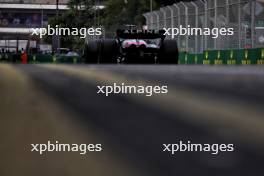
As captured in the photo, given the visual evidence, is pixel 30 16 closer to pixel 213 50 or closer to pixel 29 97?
pixel 213 50

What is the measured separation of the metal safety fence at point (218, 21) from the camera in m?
32.5

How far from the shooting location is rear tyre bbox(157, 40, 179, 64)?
107 feet

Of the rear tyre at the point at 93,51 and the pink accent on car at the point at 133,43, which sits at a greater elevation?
the pink accent on car at the point at 133,43

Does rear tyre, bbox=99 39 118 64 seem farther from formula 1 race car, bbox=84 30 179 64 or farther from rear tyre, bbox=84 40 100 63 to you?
rear tyre, bbox=84 40 100 63

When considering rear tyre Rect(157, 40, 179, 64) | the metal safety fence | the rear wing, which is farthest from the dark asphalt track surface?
the rear wing

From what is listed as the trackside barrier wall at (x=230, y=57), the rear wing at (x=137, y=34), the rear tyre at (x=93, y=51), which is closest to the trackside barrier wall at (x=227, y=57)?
the trackside barrier wall at (x=230, y=57)

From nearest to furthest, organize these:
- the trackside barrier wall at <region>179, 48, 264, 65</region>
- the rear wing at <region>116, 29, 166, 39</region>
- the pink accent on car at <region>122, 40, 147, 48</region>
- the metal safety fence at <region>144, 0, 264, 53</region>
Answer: the trackside barrier wall at <region>179, 48, 264, 65</region> → the metal safety fence at <region>144, 0, 264, 53</region> → the pink accent on car at <region>122, 40, 147, 48</region> → the rear wing at <region>116, 29, 166, 39</region>

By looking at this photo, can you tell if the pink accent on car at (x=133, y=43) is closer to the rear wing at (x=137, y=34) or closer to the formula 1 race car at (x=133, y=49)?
the formula 1 race car at (x=133, y=49)

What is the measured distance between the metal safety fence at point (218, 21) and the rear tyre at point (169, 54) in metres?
3.18

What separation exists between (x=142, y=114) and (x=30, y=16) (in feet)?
463

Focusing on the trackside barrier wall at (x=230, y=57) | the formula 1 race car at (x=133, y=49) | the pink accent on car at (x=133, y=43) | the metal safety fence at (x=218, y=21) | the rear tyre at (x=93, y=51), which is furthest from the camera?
the pink accent on car at (x=133, y=43)

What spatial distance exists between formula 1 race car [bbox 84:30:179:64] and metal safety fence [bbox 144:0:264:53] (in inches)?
126

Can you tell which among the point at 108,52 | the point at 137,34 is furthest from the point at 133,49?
the point at 108,52

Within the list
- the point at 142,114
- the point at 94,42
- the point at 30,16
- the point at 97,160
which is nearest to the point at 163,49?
→ the point at 94,42
